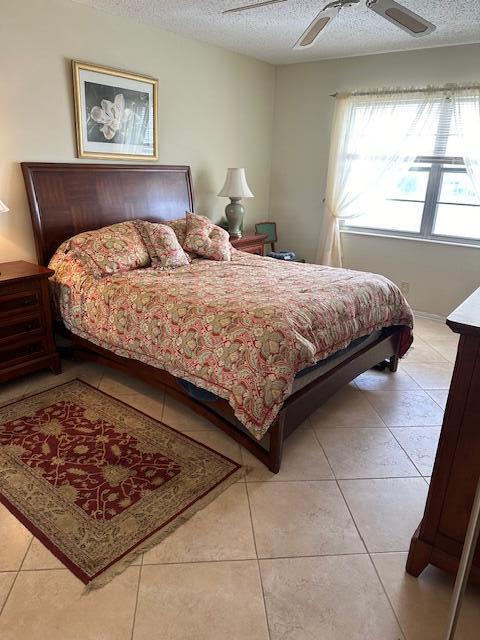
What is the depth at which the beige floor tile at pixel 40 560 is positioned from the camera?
1644 mm

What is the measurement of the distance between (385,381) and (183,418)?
1.55 meters

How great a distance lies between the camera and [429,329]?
171 inches

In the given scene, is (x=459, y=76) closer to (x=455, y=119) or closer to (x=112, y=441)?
(x=455, y=119)

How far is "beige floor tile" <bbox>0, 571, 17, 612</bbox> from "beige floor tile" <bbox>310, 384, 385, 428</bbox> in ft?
5.43

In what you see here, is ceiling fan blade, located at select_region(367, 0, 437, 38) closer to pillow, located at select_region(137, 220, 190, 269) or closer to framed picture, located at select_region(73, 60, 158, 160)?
pillow, located at select_region(137, 220, 190, 269)

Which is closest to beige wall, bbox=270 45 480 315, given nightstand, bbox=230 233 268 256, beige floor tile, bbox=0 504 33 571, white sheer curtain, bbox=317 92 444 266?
white sheer curtain, bbox=317 92 444 266

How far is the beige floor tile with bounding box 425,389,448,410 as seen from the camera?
296 cm

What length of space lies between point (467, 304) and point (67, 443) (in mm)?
2041

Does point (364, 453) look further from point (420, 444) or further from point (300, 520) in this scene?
point (300, 520)

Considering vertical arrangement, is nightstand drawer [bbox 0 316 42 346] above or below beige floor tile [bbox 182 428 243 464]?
above

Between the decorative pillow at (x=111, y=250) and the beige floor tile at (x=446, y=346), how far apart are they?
259 cm

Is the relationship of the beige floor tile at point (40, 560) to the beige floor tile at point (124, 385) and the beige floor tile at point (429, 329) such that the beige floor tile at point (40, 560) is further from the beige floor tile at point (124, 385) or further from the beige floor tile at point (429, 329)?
the beige floor tile at point (429, 329)

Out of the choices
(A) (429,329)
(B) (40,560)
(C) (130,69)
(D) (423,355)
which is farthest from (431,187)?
(B) (40,560)

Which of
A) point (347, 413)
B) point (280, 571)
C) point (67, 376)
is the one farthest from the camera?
point (67, 376)
